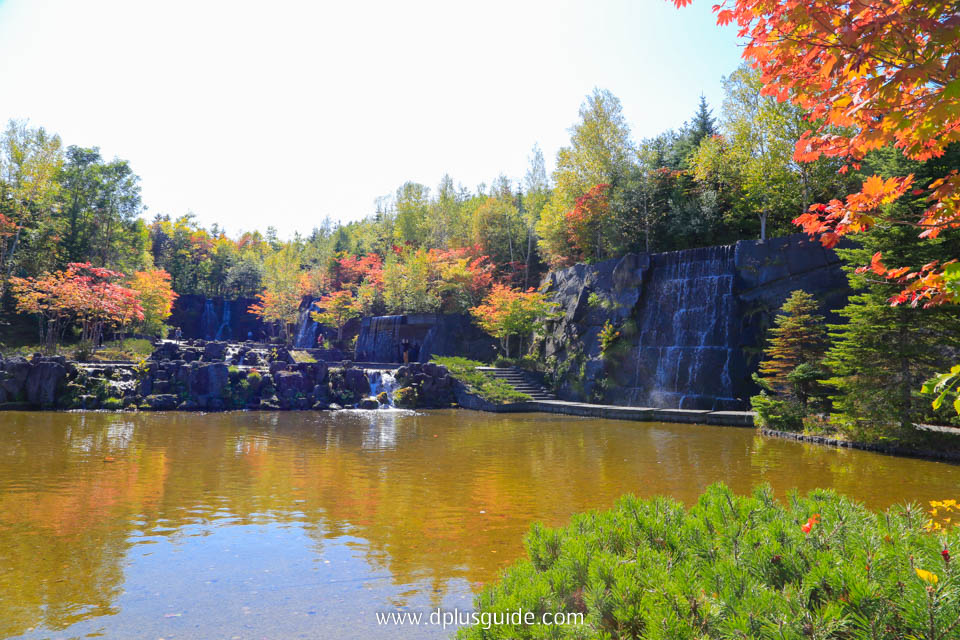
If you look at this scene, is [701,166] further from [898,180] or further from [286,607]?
[286,607]

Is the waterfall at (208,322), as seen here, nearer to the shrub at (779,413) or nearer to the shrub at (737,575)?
the shrub at (779,413)

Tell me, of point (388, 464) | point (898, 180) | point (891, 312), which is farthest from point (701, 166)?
point (898, 180)

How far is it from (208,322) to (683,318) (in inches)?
1477

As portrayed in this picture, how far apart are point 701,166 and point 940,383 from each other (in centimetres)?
2423

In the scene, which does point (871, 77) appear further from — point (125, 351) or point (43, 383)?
point (125, 351)

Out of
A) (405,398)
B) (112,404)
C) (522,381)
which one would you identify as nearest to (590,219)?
(522,381)

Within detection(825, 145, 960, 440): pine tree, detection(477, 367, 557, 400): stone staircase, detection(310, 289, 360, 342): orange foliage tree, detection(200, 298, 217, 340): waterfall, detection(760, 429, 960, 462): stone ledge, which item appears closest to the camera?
detection(760, 429, 960, 462): stone ledge

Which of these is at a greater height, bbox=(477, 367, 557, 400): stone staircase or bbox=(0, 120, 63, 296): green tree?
bbox=(0, 120, 63, 296): green tree

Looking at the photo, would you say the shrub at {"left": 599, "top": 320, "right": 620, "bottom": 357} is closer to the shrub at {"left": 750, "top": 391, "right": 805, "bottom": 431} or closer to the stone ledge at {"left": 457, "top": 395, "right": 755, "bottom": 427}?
the stone ledge at {"left": 457, "top": 395, "right": 755, "bottom": 427}

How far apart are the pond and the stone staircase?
348 inches

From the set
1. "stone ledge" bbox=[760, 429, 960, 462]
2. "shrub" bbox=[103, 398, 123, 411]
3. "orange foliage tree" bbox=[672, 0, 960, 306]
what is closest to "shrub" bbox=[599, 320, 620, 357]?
"stone ledge" bbox=[760, 429, 960, 462]

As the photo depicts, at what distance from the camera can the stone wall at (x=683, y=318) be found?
1833 cm

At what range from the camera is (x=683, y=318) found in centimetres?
2059

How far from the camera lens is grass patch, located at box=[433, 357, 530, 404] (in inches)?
837
